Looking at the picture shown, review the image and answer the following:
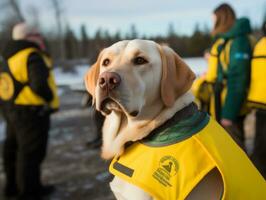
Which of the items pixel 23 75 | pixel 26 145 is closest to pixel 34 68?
pixel 23 75

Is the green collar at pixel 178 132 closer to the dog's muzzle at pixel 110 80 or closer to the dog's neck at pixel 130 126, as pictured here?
the dog's neck at pixel 130 126

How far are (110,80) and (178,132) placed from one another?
1.59 ft

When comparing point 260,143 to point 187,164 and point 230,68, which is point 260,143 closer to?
point 230,68

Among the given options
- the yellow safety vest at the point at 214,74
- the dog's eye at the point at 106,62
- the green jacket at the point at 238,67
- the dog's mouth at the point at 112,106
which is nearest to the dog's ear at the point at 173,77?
the dog's mouth at the point at 112,106

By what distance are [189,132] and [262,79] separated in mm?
1792

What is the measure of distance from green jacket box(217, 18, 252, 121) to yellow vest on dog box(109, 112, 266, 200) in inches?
76.3

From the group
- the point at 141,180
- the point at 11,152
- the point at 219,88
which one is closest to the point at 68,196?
the point at 11,152

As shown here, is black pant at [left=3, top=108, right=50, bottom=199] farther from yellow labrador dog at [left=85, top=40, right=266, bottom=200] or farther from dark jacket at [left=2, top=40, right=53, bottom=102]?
yellow labrador dog at [left=85, top=40, right=266, bottom=200]

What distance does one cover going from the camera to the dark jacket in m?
5.11

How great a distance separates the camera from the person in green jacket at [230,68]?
4574mm

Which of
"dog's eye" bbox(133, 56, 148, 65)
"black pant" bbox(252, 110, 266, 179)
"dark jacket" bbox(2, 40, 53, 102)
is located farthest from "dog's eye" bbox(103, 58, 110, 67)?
"dark jacket" bbox(2, 40, 53, 102)

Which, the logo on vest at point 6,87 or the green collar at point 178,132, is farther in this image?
the logo on vest at point 6,87

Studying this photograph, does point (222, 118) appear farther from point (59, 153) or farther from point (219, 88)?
point (59, 153)

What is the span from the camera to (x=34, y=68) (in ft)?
16.8
